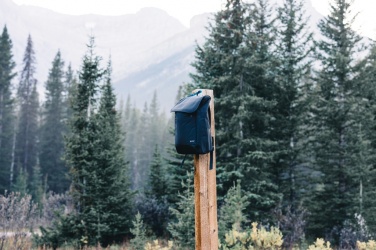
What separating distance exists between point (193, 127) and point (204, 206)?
0.85 m

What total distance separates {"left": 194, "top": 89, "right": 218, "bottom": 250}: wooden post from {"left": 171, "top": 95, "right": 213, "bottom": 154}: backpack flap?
0.18 metres

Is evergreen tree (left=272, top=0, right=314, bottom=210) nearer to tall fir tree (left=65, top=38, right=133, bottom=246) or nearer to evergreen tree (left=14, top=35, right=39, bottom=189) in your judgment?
tall fir tree (left=65, top=38, right=133, bottom=246)

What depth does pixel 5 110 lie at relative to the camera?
40.9 meters

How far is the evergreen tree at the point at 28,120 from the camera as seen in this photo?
43625mm

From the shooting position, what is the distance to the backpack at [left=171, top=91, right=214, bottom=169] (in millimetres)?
3551

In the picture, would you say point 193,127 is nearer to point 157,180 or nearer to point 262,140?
point 262,140

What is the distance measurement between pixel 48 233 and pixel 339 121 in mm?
14474

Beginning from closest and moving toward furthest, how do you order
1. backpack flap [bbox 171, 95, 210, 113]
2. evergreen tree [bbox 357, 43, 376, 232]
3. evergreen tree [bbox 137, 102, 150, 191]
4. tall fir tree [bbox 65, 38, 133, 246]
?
backpack flap [bbox 171, 95, 210, 113], tall fir tree [bbox 65, 38, 133, 246], evergreen tree [bbox 357, 43, 376, 232], evergreen tree [bbox 137, 102, 150, 191]

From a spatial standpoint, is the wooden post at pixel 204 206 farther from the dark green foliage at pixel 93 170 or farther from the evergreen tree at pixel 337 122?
the evergreen tree at pixel 337 122

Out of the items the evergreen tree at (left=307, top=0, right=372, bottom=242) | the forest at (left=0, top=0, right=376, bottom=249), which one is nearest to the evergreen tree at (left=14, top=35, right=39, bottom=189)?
the forest at (left=0, top=0, right=376, bottom=249)

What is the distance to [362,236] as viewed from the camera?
12.6 meters

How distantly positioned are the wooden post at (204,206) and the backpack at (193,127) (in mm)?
180

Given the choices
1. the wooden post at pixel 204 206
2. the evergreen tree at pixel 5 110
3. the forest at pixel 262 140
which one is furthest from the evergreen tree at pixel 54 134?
the wooden post at pixel 204 206

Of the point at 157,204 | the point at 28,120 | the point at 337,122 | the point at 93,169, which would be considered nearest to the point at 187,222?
the point at 93,169
